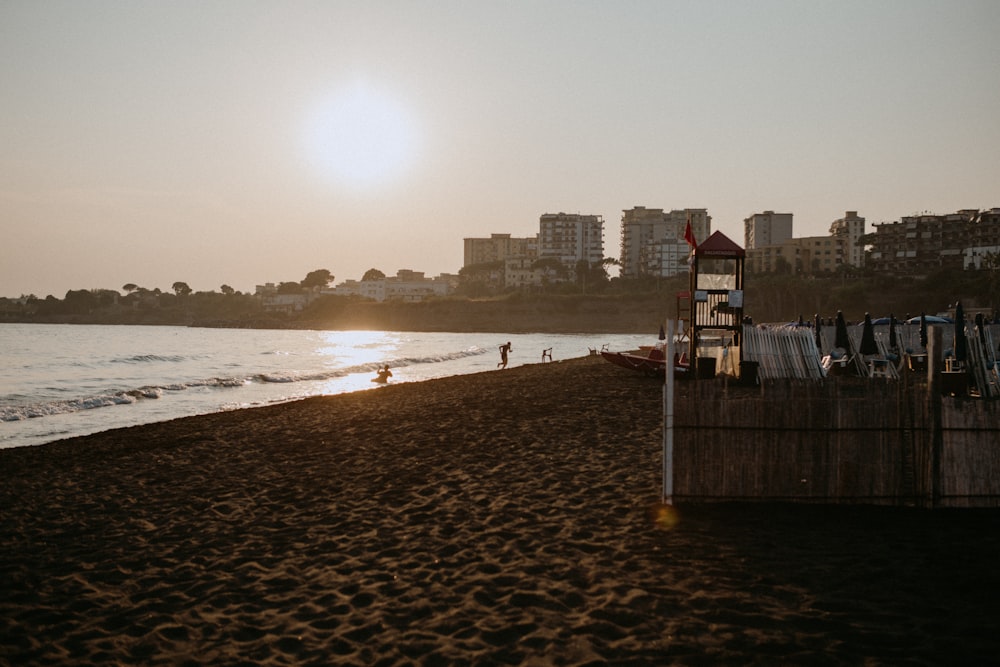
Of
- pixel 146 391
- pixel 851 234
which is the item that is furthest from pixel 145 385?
pixel 851 234

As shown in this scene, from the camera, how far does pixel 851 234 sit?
140 m

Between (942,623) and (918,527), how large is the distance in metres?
2.19

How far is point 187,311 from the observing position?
182m

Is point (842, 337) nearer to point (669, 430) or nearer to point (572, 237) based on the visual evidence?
point (669, 430)

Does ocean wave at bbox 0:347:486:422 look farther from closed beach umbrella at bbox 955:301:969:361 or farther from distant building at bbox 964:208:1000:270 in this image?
distant building at bbox 964:208:1000:270

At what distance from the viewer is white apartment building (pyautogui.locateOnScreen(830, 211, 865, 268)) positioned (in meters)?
136


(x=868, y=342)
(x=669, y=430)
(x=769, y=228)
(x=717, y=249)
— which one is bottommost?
(x=669, y=430)

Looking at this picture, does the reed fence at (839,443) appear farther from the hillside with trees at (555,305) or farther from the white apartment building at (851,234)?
the white apartment building at (851,234)

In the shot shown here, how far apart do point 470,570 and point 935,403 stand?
4.73 metres

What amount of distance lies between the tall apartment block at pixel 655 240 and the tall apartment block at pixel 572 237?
6.63 metres

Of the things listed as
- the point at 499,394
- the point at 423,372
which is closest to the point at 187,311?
the point at 423,372

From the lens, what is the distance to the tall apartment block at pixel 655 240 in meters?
155

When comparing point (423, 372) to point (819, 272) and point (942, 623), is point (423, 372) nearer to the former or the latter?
point (942, 623)

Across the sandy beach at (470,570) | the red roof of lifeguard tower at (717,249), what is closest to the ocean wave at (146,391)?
the sandy beach at (470,570)
